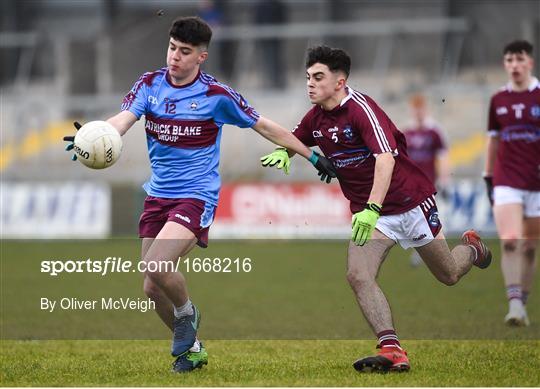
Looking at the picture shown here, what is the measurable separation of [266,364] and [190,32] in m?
2.40

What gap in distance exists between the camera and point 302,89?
21.4 m

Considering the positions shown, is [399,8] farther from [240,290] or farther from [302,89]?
[240,290]

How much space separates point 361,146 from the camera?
7.68m

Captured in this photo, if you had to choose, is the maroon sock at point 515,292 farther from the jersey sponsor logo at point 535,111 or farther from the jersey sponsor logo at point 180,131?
the jersey sponsor logo at point 180,131

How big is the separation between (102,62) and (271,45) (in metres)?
4.24

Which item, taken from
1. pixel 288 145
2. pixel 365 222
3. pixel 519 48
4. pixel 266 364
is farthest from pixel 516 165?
pixel 266 364

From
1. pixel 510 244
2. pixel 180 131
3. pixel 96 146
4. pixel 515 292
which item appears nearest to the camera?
pixel 96 146

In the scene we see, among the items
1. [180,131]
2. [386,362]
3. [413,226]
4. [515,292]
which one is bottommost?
[515,292]

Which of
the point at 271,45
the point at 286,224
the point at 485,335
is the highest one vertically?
the point at 271,45

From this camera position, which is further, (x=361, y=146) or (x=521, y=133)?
(x=521, y=133)

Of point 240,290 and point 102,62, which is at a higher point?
point 102,62

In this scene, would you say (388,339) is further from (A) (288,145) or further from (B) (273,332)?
(B) (273,332)

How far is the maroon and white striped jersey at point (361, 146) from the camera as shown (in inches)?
296

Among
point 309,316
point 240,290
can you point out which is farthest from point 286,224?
point 309,316
